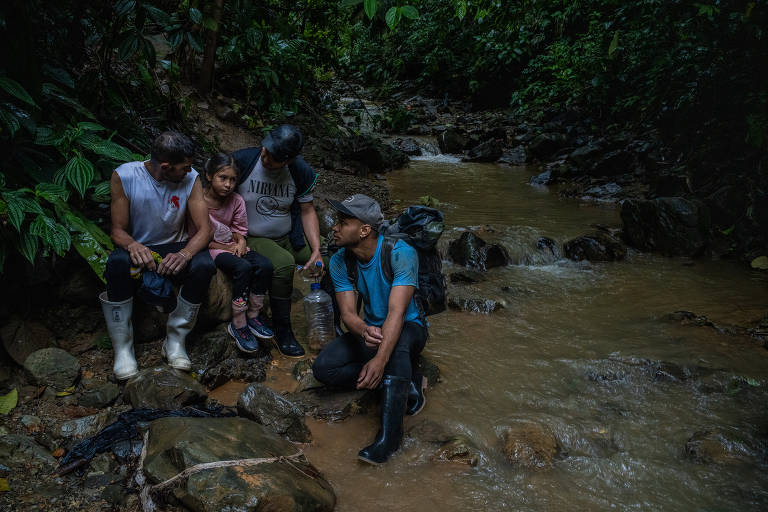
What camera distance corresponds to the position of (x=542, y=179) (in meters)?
12.2

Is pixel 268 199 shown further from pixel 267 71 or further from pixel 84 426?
pixel 267 71

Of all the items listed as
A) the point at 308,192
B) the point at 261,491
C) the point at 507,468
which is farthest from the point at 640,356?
the point at 261,491

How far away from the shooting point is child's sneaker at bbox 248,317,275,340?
419 centimetres

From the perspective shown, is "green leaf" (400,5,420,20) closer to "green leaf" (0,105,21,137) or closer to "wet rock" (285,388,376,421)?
"wet rock" (285,388,376,421)

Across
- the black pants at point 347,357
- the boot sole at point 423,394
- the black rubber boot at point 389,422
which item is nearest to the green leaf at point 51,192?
the black pants at point 347,357

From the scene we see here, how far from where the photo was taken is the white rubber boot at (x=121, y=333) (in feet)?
11.6

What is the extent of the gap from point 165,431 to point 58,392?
3.93 ft

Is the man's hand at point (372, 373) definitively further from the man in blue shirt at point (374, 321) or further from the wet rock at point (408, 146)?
the wet rock at point (408, 146)

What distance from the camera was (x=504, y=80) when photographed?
784 inches

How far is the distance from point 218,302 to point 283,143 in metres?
1.34

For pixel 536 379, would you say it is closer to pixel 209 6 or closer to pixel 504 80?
pixel 209 6

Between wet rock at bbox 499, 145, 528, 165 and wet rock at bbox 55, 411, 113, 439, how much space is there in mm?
12632

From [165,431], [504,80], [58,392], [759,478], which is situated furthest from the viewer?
[504,80]

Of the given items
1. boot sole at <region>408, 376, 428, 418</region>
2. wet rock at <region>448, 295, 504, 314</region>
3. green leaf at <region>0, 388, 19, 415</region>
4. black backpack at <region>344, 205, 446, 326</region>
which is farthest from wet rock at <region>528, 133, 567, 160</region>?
green leaf at <region>0, 388, 19, 415</region>
